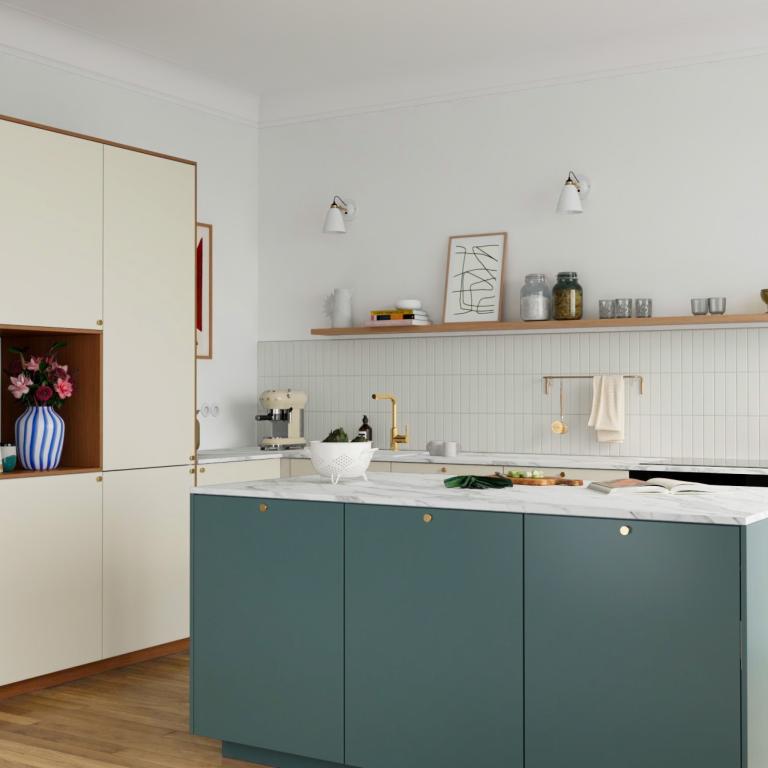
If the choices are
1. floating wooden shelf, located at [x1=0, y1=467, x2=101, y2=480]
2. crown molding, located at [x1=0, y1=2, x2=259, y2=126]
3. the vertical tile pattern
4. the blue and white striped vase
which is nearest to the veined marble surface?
floating wooden shelf, located at [x1=0, y1=467, x2=101, y2=480]

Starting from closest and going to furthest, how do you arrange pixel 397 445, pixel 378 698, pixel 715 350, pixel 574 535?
pixel 574 535 → pixel 378 698 → pixel 715 350 → pixel 397 445

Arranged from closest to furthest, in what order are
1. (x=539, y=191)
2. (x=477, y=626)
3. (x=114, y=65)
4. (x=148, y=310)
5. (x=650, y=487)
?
(x=477, y=626) < (x=650, y=487) < (x=148, y=310) < (x=114, y=65) < (x=539, y=191)

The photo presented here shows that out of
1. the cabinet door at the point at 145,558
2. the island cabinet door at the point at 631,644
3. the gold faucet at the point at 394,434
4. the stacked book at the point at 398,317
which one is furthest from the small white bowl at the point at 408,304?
the island cabinet door at the point at 631,644

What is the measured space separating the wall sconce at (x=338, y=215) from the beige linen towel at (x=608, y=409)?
5.66 feet

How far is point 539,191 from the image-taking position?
18.3 feet

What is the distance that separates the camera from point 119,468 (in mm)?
4684

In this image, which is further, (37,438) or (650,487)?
(37,438)

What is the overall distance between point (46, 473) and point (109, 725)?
3.55 feet

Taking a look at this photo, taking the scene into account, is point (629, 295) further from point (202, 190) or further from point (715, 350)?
point (202, 190)

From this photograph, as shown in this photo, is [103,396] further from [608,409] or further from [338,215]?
[608,409]

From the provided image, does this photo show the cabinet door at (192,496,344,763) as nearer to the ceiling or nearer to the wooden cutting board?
the wooden cutting board

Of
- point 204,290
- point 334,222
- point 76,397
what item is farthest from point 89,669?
point 334,222

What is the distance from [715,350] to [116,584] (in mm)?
3074

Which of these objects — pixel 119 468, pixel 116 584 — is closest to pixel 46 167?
pixel 119 468
